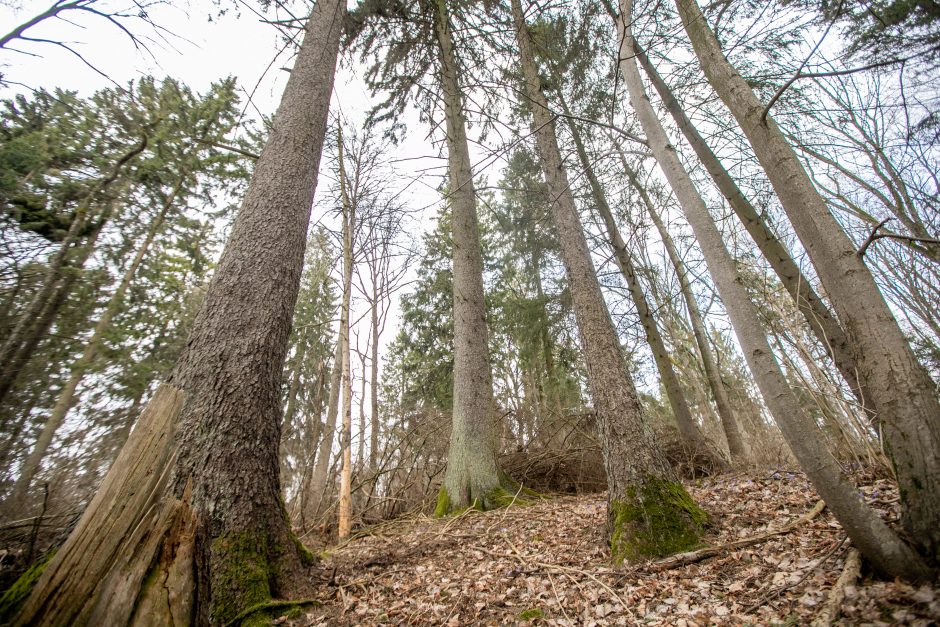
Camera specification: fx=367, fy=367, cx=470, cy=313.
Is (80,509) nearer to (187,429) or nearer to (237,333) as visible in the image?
(187,429)

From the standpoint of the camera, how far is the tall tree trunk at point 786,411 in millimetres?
1716

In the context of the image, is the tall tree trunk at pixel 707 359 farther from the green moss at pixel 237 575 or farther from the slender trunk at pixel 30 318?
the slender trunk at pixel 30 318

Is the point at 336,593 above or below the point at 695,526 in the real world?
below

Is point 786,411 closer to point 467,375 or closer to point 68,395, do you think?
point 467,375

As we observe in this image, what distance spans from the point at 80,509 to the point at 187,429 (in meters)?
0.81

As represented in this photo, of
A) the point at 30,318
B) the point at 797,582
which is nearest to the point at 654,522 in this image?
the point at 797,582

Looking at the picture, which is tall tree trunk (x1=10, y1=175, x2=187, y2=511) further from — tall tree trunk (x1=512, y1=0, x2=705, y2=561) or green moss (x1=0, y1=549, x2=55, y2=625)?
tall tree trunk (x1=512, y1=0, x2=705, y2=561)

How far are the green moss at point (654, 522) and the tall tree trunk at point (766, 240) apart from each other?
103 inches

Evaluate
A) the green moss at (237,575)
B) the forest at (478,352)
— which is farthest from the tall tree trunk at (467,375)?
the green moss at (237,575)

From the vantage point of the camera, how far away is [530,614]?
2219 millimetres

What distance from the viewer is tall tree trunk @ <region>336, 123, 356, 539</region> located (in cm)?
526

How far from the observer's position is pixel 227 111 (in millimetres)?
9203

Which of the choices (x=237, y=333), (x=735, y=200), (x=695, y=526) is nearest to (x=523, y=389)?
(x=735, y=200)

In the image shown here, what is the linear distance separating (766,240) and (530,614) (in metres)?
5.61
